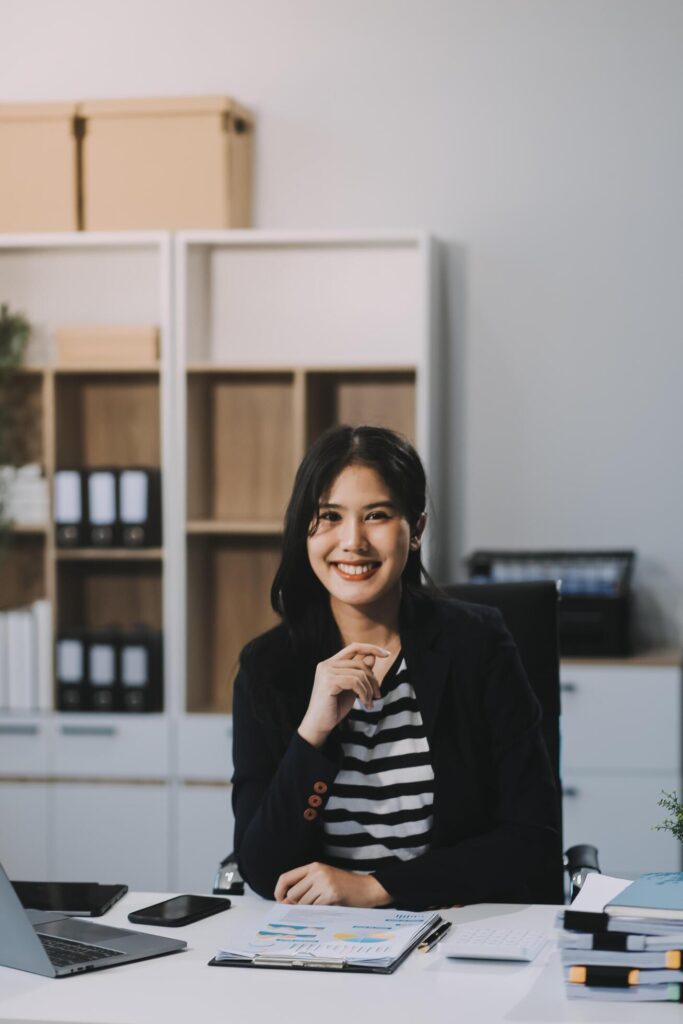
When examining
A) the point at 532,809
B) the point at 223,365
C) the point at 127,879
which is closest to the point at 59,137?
the point at 223,365

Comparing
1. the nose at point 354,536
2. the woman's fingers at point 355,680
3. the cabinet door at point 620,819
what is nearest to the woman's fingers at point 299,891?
the woman's fingers at point 355,680

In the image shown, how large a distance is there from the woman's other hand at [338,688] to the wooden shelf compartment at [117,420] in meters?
2.40

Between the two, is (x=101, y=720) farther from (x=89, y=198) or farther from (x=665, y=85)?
(x=665, y=85)

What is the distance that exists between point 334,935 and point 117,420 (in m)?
2.79

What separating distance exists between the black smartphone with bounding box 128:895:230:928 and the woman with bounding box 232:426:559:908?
9 centimetres

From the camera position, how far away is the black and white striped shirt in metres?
1.95

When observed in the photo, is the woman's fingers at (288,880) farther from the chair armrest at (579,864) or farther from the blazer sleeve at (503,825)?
the chair armrest at (579,864)

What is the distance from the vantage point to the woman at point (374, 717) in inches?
75.0

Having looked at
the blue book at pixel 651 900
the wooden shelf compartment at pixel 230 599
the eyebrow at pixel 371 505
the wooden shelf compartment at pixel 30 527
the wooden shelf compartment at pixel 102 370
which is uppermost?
the wooden shelf compartment at pixel 102 370

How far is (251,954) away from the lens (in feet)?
5.19

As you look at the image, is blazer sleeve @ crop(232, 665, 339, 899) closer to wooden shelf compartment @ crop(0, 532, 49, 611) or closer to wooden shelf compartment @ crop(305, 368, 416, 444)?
wooden shelf compartment @ crop(305, 368, 416, 444)

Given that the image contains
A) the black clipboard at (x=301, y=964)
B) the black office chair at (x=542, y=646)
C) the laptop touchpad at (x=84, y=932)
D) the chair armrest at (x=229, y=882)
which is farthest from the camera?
the black office chair at (x=542, y=646)

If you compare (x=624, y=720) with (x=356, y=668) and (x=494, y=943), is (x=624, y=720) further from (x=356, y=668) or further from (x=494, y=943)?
(x=494, y=943)

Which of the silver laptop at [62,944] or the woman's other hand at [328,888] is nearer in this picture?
the silver laptop at [62,944]
